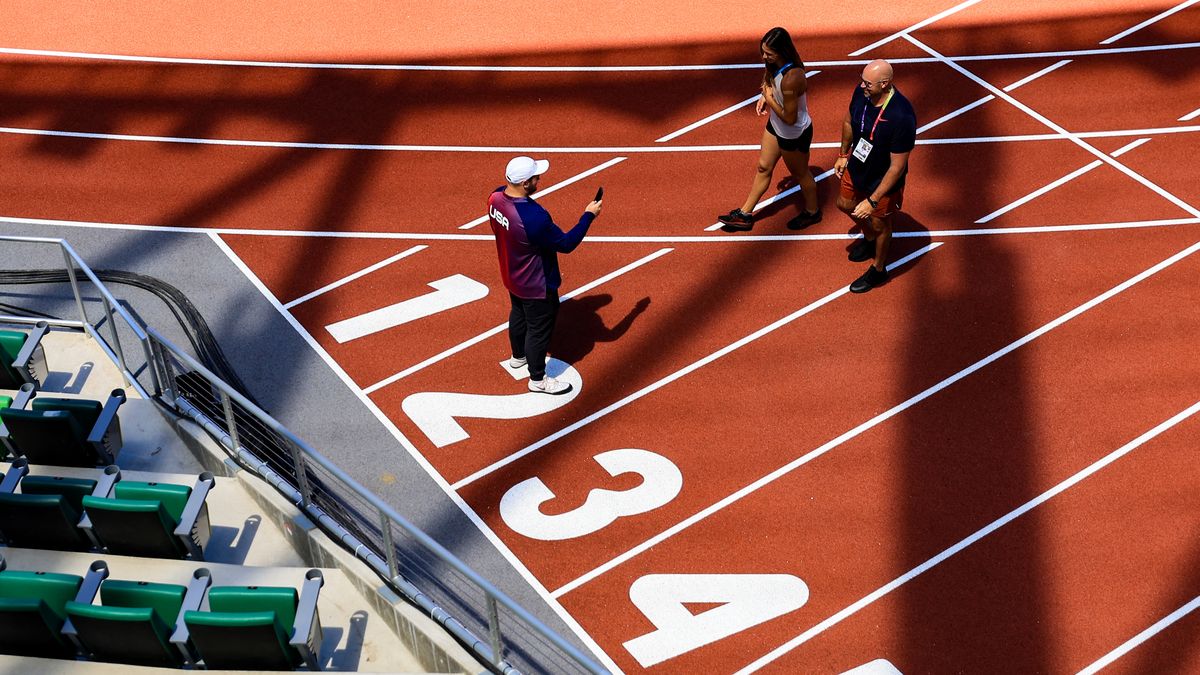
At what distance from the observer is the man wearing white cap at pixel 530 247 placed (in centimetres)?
880

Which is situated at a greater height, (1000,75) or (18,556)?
(1000,75)

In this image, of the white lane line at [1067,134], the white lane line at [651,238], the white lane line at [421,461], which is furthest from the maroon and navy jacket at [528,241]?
the white lane line at [1067,134]

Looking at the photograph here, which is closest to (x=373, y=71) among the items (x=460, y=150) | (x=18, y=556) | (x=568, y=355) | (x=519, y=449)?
(x=460, y=150)

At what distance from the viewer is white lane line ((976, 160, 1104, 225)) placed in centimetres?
1155

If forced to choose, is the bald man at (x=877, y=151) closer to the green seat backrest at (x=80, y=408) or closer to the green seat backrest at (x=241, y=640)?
the green seat backrest at (x=241, y=640)

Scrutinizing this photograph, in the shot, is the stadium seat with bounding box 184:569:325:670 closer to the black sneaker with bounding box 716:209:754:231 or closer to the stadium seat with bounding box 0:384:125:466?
the stadium seat with bounding box 0:384:125:466

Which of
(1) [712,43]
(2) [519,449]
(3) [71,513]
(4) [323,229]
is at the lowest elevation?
(3) [71,513]

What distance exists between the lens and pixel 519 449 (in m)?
9.44

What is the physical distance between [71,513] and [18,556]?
0.65 m

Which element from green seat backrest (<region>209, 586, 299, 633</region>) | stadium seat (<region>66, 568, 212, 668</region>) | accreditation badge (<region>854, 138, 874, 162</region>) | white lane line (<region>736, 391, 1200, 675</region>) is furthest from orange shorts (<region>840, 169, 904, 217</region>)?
stadium seat (<region>66, 568, 212, 668</region>)

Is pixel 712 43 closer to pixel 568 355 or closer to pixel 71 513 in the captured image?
pixel 568 355

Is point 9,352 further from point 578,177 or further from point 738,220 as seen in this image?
point 738,220

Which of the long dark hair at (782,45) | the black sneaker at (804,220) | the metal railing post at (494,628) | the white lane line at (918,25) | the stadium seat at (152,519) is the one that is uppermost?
the white lane line at (918,25)

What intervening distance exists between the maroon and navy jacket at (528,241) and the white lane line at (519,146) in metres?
3.97
